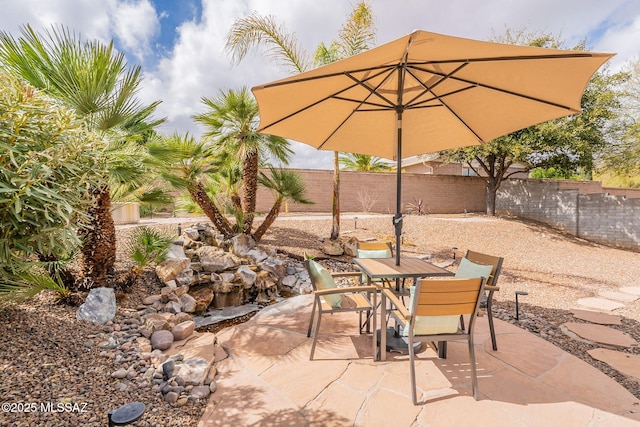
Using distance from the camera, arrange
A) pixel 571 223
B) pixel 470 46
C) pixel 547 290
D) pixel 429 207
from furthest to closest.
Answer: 1. pixel 429 207
2. pixel 571 223
3. pixel 547 290
4. pixel 470 46

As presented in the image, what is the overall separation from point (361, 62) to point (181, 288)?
3.72m

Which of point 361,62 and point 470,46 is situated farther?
point 361,62

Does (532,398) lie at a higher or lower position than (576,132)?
lower

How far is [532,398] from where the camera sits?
7.22ft

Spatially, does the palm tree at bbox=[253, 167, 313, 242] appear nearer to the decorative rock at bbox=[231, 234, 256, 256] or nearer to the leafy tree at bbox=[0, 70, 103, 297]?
the decorative rock at bbox=[231, 234, 256, 256]

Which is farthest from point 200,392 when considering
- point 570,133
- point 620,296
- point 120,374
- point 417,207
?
point 417,207

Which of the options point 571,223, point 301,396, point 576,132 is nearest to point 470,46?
point 301,396

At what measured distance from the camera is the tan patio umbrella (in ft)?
7.29

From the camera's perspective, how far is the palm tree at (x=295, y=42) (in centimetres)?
666

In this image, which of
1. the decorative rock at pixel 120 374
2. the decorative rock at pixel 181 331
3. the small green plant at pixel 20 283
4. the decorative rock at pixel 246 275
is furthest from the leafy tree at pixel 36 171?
the decorative rock at pixel 246 275

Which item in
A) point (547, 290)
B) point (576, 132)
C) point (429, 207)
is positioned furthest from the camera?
point (429, 207)

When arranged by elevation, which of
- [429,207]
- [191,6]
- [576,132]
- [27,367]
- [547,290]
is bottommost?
[547,290]

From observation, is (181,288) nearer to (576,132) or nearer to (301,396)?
(301,396)

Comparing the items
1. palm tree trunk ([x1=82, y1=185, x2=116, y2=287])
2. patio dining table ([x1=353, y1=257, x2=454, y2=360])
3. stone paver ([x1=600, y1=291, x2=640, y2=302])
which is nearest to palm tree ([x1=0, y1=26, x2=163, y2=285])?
palm tree trunk ([x1=82, y1=185, x2=116, y2=287])
